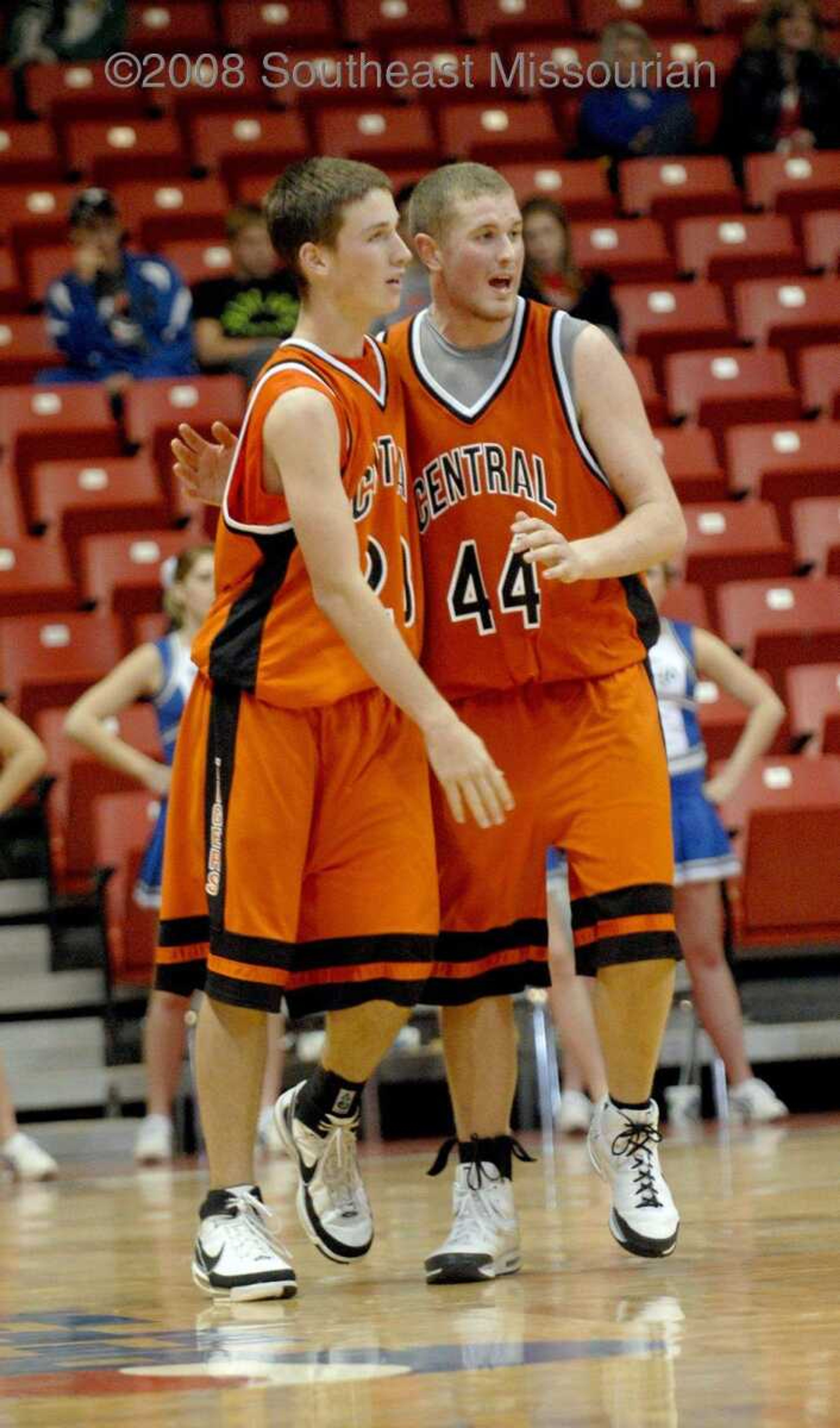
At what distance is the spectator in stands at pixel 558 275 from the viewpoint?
918cm

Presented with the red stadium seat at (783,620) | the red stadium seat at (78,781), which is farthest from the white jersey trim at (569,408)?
the red stadium seat at (783,620)

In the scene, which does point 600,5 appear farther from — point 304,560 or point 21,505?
point 304,560

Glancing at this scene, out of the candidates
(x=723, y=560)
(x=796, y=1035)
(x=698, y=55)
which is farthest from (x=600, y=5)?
(x=796, y=1035)

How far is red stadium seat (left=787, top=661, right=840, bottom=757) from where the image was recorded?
320 inches

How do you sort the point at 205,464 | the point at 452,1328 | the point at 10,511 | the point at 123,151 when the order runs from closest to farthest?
the point at 452,1328 < the point at 205,464 < the point at 10,511 < the point at 123,151

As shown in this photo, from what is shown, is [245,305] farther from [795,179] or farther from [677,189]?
[795,179]

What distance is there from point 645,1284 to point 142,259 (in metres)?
6.67

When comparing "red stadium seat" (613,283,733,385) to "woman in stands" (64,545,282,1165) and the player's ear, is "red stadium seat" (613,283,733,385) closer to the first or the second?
"woman in stands" (64,545,282,1165)

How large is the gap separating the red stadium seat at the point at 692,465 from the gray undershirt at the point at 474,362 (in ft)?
16.8

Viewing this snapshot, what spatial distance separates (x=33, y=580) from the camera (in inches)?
331

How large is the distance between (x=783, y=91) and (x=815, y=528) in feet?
10.9

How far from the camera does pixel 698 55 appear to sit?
1192cm

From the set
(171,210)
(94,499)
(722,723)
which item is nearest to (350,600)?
(722,723)

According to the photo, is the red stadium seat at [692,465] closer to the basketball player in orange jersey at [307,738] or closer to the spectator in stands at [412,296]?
the spectator in stands at [412,296]
